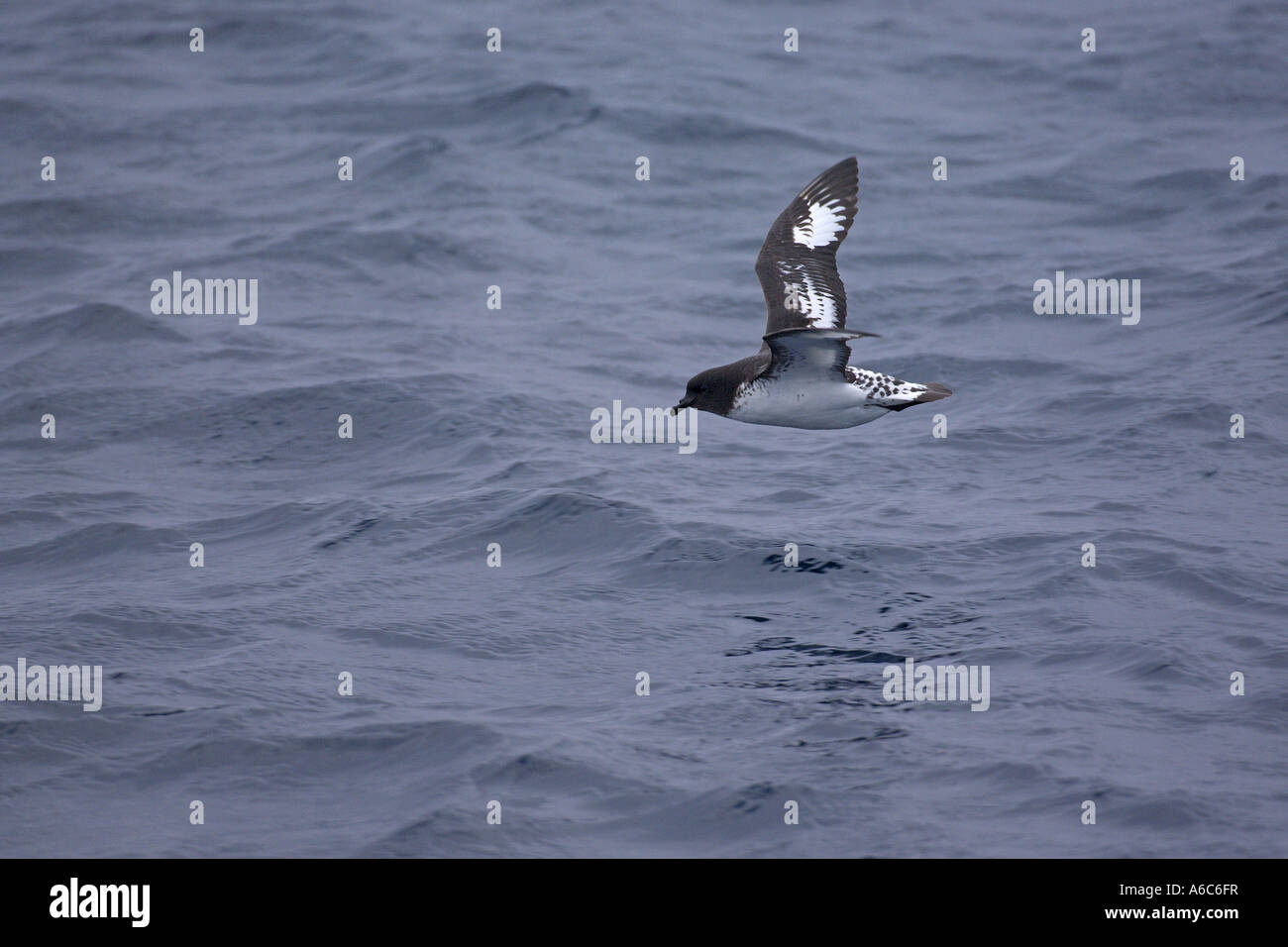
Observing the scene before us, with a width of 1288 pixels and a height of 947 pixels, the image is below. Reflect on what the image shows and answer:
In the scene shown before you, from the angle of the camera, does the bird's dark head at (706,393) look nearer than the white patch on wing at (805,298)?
Yes

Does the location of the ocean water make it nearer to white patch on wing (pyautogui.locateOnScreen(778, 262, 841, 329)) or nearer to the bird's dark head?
the bird's dark head

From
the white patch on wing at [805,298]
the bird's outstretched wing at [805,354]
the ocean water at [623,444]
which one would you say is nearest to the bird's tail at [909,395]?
the bird's outstretched wing at [805,354]

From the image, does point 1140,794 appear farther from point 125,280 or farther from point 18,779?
point 125,280

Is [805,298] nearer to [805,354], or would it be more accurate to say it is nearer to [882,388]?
[882,388]

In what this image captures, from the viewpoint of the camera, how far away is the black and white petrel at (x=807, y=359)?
1186cm

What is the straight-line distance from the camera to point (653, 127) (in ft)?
79.3

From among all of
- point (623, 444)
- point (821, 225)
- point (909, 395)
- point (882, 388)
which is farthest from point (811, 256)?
point (623, 444)

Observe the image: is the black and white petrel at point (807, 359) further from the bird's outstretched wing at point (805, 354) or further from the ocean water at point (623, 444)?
the ocean water at point (623, 444)

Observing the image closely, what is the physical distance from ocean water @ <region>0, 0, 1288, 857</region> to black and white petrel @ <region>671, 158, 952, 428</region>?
1.38 meters

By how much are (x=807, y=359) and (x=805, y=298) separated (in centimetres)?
116

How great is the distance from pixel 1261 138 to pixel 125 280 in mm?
16704

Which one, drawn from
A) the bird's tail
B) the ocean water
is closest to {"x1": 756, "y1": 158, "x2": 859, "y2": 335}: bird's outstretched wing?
the bird's tail

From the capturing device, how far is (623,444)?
51.6 ft

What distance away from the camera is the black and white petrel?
11.9 metres
